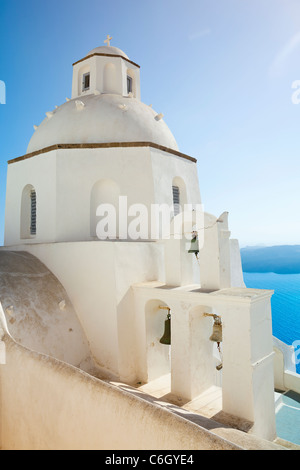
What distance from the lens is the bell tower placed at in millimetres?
11016

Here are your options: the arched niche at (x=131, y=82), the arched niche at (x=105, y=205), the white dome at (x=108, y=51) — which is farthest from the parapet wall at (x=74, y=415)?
the white dome at (x=108, y=51)

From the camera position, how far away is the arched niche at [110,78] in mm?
11074

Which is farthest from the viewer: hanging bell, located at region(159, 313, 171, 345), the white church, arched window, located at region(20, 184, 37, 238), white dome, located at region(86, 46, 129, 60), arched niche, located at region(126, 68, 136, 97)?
arched niche, located at region(126, 68, 136, 97)

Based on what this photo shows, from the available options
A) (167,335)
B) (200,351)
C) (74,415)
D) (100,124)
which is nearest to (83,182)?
(100,124)

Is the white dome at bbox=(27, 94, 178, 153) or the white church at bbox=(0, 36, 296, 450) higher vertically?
the white dome at bbox=(27, 94, 178, 153)

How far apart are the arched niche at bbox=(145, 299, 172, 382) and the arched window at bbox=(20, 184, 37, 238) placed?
14.7 feet

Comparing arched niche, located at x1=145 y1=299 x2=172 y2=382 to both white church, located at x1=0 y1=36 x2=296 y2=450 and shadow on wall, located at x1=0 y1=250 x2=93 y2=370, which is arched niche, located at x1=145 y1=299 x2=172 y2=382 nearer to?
white church, located at x1=0 y1=36 x2=296 y2=450

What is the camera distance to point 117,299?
7.35 metres

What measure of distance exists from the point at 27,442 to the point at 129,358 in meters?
3.75

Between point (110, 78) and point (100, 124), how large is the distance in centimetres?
284

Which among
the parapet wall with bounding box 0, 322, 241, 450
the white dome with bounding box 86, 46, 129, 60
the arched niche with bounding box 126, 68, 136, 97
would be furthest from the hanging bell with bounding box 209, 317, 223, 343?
the white dome with bounding box 86, 46, 129, 60

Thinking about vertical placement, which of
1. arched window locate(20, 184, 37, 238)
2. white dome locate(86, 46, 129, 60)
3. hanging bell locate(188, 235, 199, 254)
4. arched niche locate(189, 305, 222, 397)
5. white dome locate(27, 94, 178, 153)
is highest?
white dome locate(86, 46, 129, 60)

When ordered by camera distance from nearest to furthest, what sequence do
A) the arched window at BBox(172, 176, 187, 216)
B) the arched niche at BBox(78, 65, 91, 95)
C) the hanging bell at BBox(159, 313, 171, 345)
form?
the hanging bell at BBox(159, 313, 171, 345) → the arched window at BBox(172, 176, 187, 216) → the arched niche at BBox(78, 65, 91, 95)
